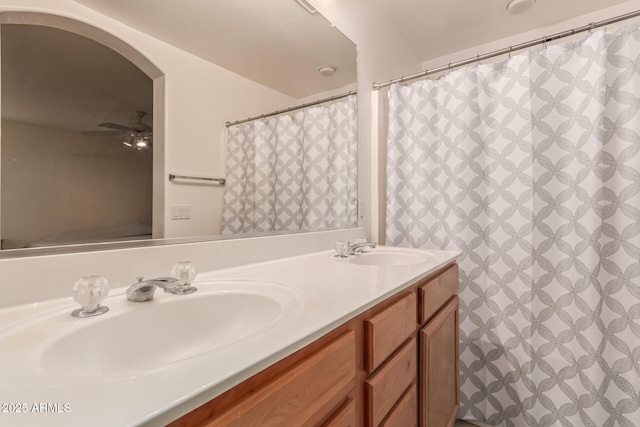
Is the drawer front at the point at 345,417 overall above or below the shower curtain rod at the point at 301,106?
below

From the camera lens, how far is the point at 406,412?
33.7 inches

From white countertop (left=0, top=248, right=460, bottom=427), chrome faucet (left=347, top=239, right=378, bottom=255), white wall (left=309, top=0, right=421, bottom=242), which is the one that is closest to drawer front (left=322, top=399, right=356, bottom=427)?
white countertop (left=0, top=248, right=460, bottom=427)

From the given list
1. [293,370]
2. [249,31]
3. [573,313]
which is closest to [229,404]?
[293,370]

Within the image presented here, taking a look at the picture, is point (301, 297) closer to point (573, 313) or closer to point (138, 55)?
point (138, 55)

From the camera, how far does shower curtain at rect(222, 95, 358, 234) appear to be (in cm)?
106

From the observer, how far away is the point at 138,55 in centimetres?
80

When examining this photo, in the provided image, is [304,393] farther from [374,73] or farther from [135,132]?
[374,73]

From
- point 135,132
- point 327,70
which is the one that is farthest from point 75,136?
point 327,70

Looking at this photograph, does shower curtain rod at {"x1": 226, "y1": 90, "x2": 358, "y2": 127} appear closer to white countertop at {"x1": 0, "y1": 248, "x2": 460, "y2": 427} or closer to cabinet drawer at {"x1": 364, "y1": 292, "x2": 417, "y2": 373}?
white countertop at {"x1": 0, "y1": 248, "x2": 460, "y2": 427}

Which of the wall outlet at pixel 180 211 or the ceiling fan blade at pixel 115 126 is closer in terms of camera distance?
the ceiling fan blade at pixel 115 126

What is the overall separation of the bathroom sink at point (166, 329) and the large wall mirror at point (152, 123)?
0.24 m

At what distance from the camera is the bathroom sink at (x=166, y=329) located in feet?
1.62

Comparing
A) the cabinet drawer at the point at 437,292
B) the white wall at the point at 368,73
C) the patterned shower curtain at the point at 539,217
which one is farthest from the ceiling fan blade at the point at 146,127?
the patterned shower curtain at the point at 539,217

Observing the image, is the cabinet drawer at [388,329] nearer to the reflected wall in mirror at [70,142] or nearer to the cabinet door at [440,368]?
the cabinet door at [440,368]
